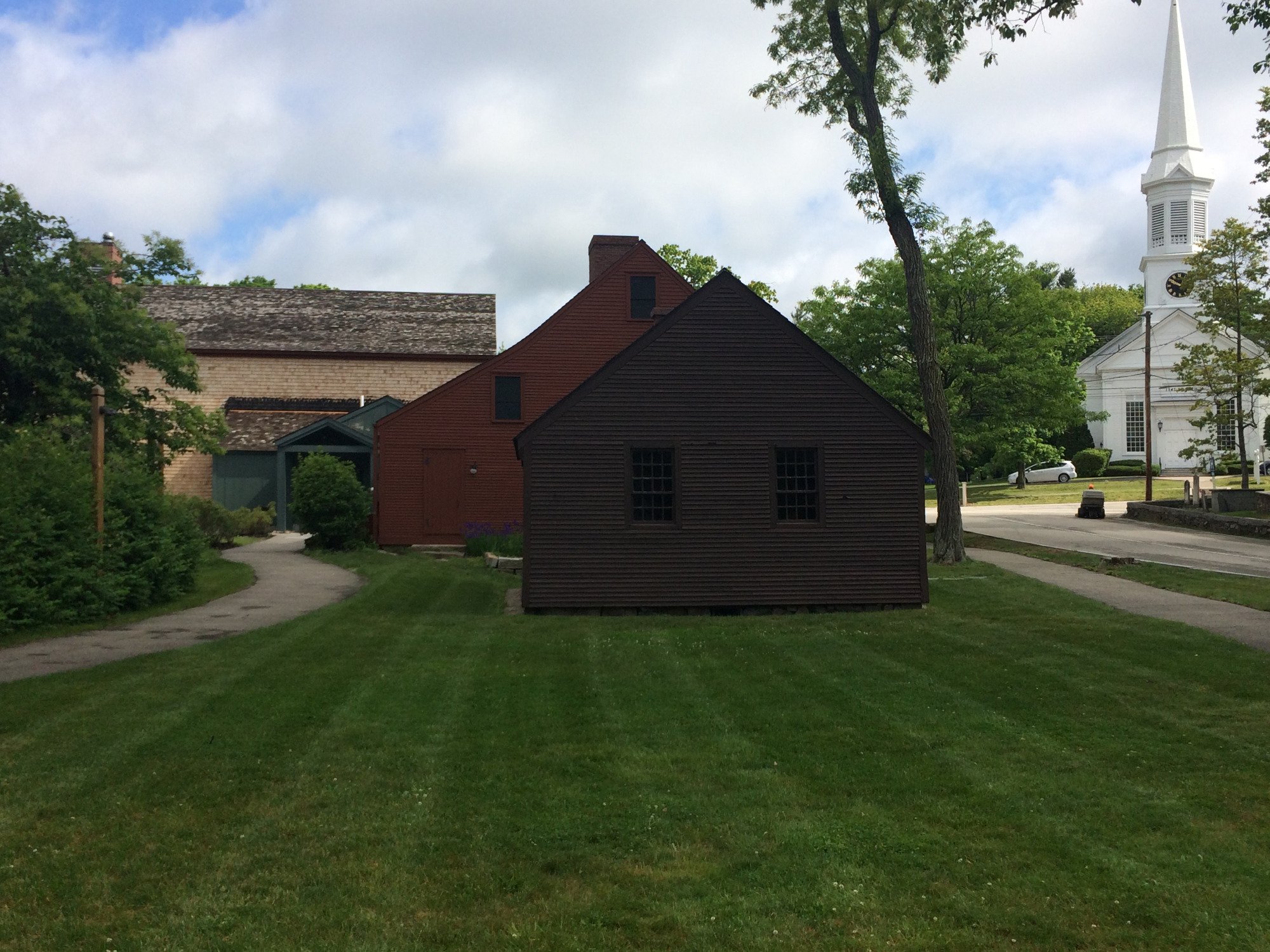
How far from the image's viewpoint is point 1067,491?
5862 cm

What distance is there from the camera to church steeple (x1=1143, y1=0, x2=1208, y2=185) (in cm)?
7075

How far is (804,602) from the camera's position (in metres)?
19.9

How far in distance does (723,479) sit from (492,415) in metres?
14.8

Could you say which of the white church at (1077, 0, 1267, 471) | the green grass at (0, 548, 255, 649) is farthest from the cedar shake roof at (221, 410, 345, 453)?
the white church at (1077, 0, 1267, 471)

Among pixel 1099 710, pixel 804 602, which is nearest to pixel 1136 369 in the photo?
pixel 804 602

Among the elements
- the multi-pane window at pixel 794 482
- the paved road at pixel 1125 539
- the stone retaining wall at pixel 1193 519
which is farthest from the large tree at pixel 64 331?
the stone retaining wall at pixel 1193 519

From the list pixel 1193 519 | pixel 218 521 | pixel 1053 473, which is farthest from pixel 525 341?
pixel 1053 473

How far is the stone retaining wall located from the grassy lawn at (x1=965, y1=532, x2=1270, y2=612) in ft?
29.5

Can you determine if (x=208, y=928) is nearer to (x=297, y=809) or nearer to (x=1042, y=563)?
(x=297, y=809)

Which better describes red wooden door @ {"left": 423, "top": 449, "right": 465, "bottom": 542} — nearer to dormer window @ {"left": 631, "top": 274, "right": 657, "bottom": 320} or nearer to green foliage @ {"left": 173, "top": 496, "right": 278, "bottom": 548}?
green foliage @ {"left": 173, "top": 496, "right": 278, "bottom": 548}

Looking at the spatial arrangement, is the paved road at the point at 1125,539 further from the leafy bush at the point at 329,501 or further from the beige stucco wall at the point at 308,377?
the beige stucco wall at the point at 308,377

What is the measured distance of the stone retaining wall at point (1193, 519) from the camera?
35.7 m

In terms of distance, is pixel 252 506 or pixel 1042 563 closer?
pixel 1042 563

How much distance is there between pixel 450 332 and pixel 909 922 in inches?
1680
